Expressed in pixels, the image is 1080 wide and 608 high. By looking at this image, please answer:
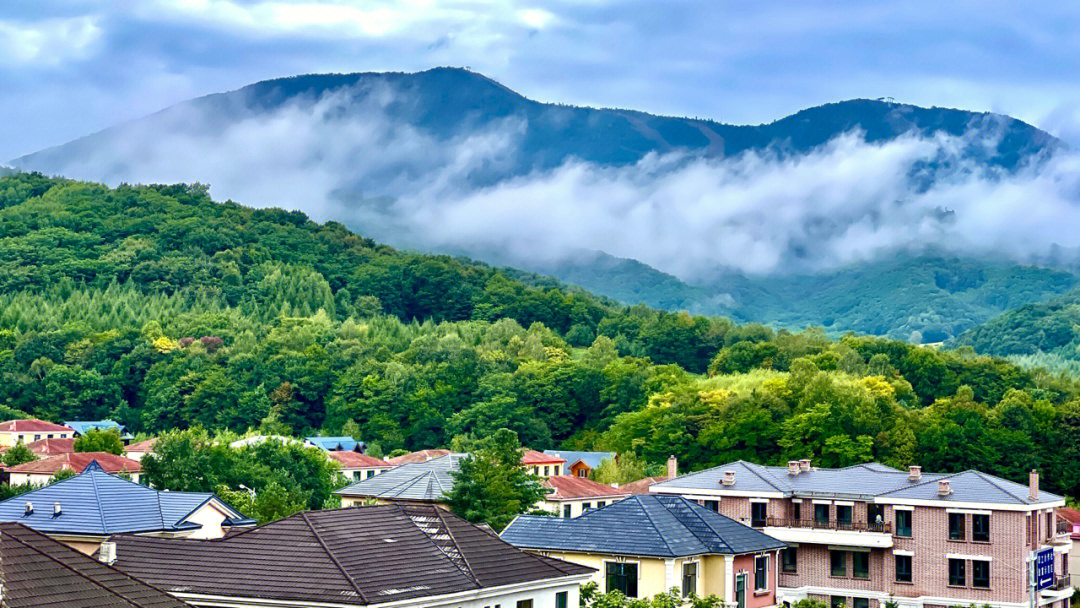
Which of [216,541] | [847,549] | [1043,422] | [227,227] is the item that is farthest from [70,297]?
[216,541]

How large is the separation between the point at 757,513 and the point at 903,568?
4685mm

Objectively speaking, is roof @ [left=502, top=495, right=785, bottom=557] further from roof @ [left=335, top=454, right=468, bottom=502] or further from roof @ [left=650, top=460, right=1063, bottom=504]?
roof @ [left=335, top=454, right=468, bottom=502]

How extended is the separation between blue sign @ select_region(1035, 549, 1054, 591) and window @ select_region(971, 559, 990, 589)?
1399mm

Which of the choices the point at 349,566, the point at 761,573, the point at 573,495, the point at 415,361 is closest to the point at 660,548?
the point at 761,573

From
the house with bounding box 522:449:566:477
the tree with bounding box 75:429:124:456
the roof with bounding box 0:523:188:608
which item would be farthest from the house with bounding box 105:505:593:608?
the tree with bounding box 75:429:124:456

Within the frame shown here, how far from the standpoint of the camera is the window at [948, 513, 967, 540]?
147ft

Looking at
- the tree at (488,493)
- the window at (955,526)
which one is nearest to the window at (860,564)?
the window at (955,526)

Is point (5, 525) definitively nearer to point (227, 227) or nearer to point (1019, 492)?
point (1019, 492)

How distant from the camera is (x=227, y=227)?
165m

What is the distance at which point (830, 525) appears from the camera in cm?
4594

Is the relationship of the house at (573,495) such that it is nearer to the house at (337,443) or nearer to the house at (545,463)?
the house at (545,463)

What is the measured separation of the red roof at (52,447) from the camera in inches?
3147

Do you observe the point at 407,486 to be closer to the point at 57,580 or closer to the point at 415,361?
the point at 57,580

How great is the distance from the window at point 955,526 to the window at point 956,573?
0.72m
